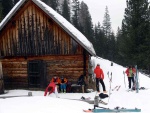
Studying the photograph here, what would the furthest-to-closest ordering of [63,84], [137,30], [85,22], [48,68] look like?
[85,22]
[137,30]
[48,68]
[63,84]

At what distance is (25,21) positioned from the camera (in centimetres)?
1969

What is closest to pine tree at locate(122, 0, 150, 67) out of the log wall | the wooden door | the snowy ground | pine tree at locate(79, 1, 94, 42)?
the log wall

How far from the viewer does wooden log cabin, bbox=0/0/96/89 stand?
750 inches

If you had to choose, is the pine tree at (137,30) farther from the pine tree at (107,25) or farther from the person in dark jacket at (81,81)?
the pine tree at (107,25)

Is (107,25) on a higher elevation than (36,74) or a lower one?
higher

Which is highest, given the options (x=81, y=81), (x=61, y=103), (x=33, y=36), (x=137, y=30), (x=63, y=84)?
(x=137, y=30)

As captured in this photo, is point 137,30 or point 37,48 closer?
point 37,48

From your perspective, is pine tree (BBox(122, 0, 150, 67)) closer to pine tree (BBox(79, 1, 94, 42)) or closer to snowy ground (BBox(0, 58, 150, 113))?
snowy ground (BBox(0, 58, 150, 113))

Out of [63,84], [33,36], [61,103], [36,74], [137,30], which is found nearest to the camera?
[61,103]

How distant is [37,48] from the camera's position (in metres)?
19.7

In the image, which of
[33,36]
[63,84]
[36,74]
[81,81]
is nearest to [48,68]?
[36,74]

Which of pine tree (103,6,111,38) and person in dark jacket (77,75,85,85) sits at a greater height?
pine tree (103,6,111,38)

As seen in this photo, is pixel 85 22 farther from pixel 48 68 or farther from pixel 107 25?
pixel 48 68

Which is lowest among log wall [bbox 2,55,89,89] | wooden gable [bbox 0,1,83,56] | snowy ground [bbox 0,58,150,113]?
snowy ground [bbox 0,58,150,113]
